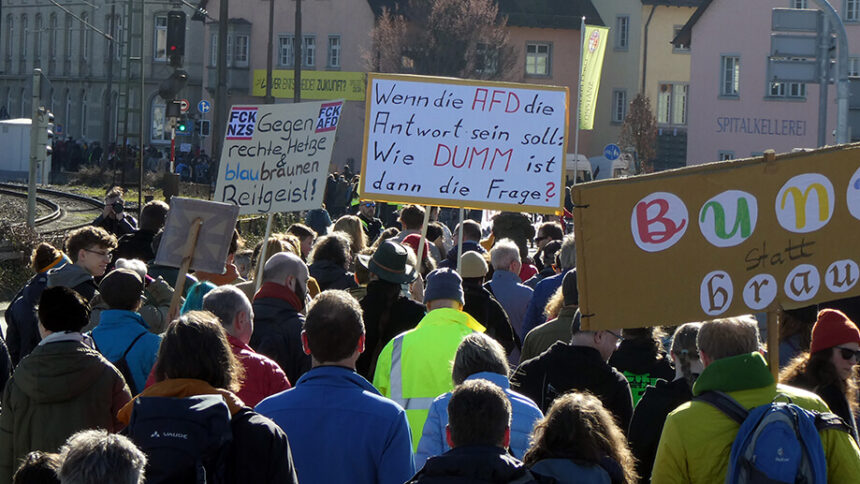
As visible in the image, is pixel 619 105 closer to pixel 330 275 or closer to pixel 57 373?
pixel 330 275

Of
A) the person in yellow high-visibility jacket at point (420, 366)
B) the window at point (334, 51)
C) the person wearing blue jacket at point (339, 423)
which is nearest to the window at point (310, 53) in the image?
the window at point (334, 51)

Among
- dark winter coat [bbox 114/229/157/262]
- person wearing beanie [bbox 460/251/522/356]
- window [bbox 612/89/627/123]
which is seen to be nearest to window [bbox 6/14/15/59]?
window [bbox 612/89/627/123]

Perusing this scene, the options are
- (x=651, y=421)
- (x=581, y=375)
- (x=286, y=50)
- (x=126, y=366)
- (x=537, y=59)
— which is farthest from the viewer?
(x=286, y=50)

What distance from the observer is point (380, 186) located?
31.8 feet

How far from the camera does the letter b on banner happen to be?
5.04m

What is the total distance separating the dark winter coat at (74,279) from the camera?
8.01 meters

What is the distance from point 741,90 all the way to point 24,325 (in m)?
43.8

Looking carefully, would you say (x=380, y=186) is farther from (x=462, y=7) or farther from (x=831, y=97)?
(x=462, y=7)

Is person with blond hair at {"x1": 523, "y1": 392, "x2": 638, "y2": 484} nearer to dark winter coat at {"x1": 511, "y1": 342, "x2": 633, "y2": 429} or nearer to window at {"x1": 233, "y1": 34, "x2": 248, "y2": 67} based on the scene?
dark winter coat at {"x1": 511, "y1": 342, "x2": 633, "y2": 429}

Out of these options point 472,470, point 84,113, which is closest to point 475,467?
point 472,470

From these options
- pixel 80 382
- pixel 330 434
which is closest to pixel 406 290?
pixel 80 382

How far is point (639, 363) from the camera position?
6461mm

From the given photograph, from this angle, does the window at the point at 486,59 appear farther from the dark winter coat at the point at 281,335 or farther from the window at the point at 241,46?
the dark winter coat at the point at 281,335

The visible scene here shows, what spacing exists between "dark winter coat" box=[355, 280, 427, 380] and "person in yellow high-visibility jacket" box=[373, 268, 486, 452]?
1.28 metres
